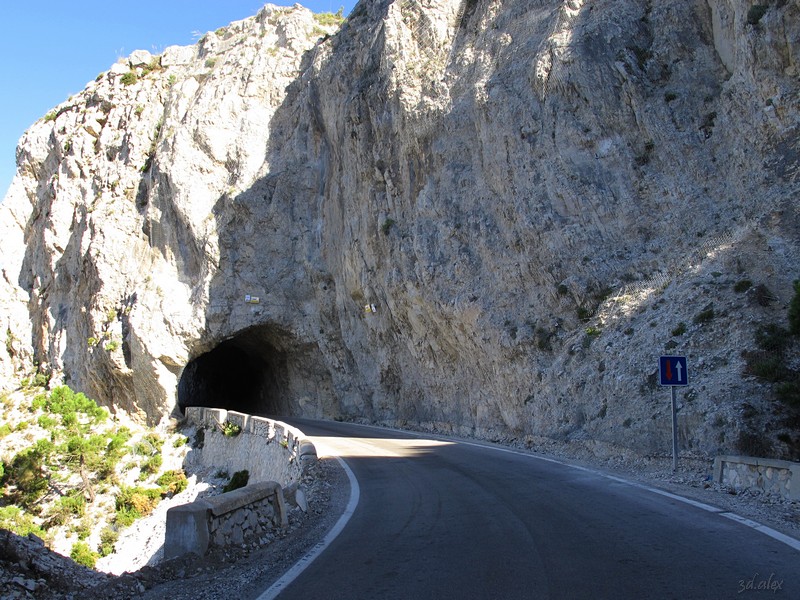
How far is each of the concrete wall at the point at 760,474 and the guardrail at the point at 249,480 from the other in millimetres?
6489

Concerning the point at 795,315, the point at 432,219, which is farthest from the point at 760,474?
the point at 432,219

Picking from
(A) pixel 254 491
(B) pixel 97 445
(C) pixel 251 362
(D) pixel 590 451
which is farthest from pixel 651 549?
(C) pixel 251 362

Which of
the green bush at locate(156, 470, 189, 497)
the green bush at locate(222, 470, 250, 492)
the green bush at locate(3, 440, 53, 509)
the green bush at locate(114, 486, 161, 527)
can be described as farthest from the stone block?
the green bush at locate(3, 440, 53, 509)

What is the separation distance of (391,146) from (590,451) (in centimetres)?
1899

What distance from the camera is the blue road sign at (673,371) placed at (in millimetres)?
10977

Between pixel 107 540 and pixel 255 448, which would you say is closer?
pixel 255 448

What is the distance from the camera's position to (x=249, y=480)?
66.1 feet

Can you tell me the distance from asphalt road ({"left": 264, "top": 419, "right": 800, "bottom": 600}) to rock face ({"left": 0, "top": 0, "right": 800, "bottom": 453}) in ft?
15.2

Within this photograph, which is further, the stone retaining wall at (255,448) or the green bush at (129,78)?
the green bush at (129,78)

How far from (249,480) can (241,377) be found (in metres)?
28.5

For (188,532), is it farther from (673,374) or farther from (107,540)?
(107,540)

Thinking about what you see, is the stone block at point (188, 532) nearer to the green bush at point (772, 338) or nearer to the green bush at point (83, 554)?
the green bush at point (772, 338)

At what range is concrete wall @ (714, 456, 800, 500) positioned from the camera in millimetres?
7650

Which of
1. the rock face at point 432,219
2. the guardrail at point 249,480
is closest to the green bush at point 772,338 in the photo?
the rock face at point 432,219
